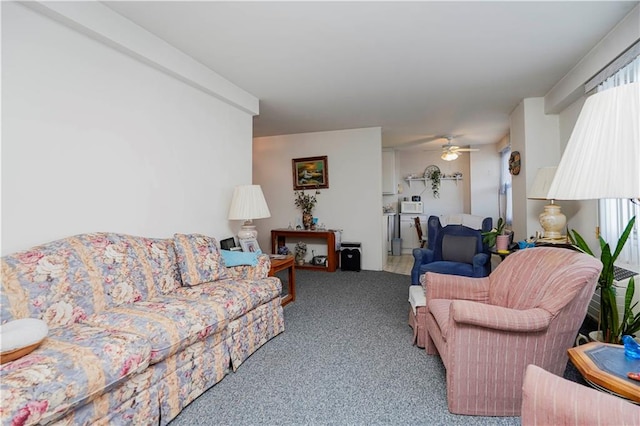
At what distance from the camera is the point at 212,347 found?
204cm

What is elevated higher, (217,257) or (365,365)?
(217,257)

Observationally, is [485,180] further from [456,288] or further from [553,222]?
[456,288]

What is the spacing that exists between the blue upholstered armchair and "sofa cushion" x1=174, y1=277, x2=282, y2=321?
72.2 inches

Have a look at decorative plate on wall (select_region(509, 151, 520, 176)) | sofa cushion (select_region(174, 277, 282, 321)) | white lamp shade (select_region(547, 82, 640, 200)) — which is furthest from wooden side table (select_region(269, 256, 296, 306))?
decorative plate on wall (select_region(509, 151, 520, 176))

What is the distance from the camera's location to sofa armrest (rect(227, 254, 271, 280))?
286 cm

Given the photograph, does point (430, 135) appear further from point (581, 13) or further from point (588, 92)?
point (581, 13)

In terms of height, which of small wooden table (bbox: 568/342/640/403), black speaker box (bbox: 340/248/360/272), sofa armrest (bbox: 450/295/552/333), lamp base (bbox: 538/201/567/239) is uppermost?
lamp base (bbox: 538/201/567/239)

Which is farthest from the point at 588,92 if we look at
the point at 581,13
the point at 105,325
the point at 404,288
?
the point at 105,325

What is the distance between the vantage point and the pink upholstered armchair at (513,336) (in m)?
1.56

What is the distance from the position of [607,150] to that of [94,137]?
272 cm

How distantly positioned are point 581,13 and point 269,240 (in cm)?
511

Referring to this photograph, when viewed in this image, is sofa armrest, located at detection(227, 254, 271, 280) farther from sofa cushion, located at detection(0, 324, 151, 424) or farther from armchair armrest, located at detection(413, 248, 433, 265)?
armchair armrest, located at detection(413, 248, 433, 265)

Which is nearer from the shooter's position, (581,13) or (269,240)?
A: (581,13)

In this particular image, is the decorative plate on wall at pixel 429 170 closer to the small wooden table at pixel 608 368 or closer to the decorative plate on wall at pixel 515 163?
the decorative plate on wall at pixel 515 163
